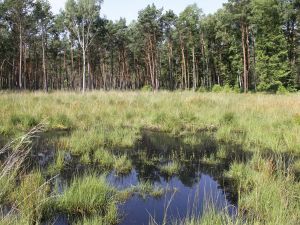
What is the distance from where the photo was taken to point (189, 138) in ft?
30.2

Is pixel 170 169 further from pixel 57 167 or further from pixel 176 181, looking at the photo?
pixel 57 167

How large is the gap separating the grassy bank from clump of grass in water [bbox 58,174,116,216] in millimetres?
13

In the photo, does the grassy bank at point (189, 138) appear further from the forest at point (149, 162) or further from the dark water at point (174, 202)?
the dark water at point (174, 202)

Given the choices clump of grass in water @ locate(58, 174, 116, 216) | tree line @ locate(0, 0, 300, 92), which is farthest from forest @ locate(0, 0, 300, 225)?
tree line @ locate(0, 0, 300, 92)

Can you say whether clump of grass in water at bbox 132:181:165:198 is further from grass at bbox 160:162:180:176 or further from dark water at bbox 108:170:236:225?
grass at bbox 160:162:180:176

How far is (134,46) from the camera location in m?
51.8

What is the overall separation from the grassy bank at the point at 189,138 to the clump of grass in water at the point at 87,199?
0.01 meters

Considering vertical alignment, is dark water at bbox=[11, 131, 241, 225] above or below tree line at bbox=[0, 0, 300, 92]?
below

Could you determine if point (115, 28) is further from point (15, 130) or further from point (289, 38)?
point (15, 130)

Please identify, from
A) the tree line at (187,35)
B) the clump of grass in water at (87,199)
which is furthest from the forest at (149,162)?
the tree line at (187,35)

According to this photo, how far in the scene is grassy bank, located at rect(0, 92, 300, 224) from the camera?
157 inches

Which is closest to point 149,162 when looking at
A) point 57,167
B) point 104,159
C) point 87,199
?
point 104,159

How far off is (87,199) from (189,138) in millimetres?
5585

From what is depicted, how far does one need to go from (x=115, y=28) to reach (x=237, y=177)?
Answer: 52282 mm
